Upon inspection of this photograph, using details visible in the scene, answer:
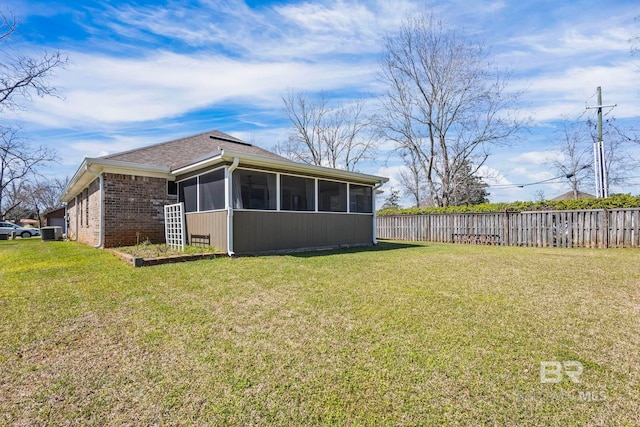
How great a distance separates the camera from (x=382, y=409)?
189 centimetres

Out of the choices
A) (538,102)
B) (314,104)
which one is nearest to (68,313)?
(538,102)

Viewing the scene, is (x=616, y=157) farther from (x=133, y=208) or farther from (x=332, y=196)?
(x=133, y=208)

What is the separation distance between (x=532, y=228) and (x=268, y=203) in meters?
9.18

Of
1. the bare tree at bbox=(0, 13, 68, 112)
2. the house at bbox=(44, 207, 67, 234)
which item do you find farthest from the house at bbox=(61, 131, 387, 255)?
the house at bbox=(44, 207, 67, 234)

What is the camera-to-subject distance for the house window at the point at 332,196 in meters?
9.52

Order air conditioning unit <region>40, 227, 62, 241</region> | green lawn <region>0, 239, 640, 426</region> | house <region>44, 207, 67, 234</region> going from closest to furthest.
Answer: green lawn <region>0, 239, 640, 426</region> → air conditioning unit <region>40, 227, 62, 241</region> → house <region>44, 207, 67, 234</region>

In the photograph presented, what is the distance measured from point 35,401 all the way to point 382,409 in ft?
7.02

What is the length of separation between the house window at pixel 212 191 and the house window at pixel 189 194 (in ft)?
1.22

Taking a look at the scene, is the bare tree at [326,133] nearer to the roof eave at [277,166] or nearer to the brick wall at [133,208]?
the roof eave at [277,166]

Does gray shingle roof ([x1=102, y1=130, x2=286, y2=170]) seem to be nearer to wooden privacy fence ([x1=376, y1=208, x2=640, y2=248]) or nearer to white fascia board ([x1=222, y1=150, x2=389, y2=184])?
white fascia board ([x1=222, y1=150, x2=389, y2=184])

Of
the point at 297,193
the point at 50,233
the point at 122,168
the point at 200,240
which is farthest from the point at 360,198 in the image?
the point at 50,233

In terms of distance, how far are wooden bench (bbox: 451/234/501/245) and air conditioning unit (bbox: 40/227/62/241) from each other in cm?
1835

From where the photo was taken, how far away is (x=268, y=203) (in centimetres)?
818

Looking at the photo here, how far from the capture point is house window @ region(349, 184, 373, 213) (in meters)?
10.5
